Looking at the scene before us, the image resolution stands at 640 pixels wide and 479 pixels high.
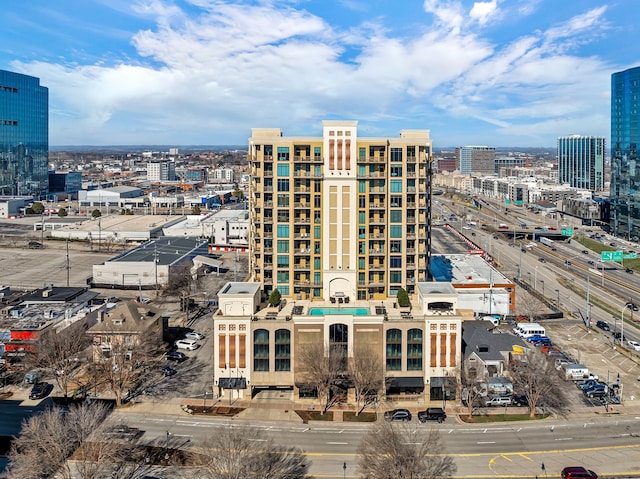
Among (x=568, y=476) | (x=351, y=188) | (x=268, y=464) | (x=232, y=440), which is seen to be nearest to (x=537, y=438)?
(x=568, y=476)

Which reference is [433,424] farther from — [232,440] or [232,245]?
[232,245]

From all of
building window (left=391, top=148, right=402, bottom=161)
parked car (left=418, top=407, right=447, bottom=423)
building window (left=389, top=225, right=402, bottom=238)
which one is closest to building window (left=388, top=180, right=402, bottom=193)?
building window (left=391, top=148, right=402, bottom=161)

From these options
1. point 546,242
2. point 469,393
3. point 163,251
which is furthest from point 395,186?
point 546,242

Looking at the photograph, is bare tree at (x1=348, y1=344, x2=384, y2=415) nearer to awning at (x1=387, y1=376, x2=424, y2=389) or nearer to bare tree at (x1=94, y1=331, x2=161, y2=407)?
awning at (x1=387, y1=376, x2=424, y2=389)

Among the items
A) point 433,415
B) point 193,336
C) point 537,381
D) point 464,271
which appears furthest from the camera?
point 464,271

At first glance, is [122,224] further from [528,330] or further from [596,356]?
[596,356]

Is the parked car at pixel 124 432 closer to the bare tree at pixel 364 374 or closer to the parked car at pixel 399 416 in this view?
the bare tree at pixel 364 374
